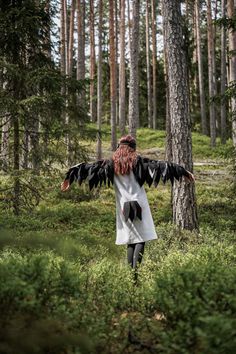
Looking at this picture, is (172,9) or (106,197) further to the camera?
(106,197)

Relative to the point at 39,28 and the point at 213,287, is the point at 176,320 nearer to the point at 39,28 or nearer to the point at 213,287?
the point at 213,287

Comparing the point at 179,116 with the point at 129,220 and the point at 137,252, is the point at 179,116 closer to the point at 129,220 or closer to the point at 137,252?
the point at 129,220

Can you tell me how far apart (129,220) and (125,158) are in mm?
866

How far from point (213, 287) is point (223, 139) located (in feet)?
85.0

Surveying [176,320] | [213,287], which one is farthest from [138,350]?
[213,287]

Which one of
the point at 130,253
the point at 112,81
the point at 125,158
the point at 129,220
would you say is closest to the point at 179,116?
the point at 125,158

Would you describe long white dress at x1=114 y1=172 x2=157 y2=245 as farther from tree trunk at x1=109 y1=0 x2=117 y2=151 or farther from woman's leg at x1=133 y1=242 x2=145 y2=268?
tree trunk at x1=109 y1=0 x2=117 y2=151

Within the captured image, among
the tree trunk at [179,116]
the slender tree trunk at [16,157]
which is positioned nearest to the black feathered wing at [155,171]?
the tree trunk at [179,116]

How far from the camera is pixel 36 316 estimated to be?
128 inches

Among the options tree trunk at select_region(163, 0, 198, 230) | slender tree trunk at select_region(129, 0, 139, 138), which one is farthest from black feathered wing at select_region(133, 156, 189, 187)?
slender tree trunk at select_region(129, 0, 139, 138)

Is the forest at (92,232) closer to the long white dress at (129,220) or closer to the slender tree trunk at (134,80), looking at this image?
the slender tree trunk at (134,80)

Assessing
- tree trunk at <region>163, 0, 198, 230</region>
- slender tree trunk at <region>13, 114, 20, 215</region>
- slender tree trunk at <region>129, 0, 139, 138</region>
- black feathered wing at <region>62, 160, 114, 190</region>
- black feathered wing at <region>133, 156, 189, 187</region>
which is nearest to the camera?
black feathered wing at <region>133, 156, 189, 187</region>

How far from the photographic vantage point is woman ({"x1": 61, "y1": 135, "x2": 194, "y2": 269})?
5.78m

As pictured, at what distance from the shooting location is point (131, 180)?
5910 millimetres
